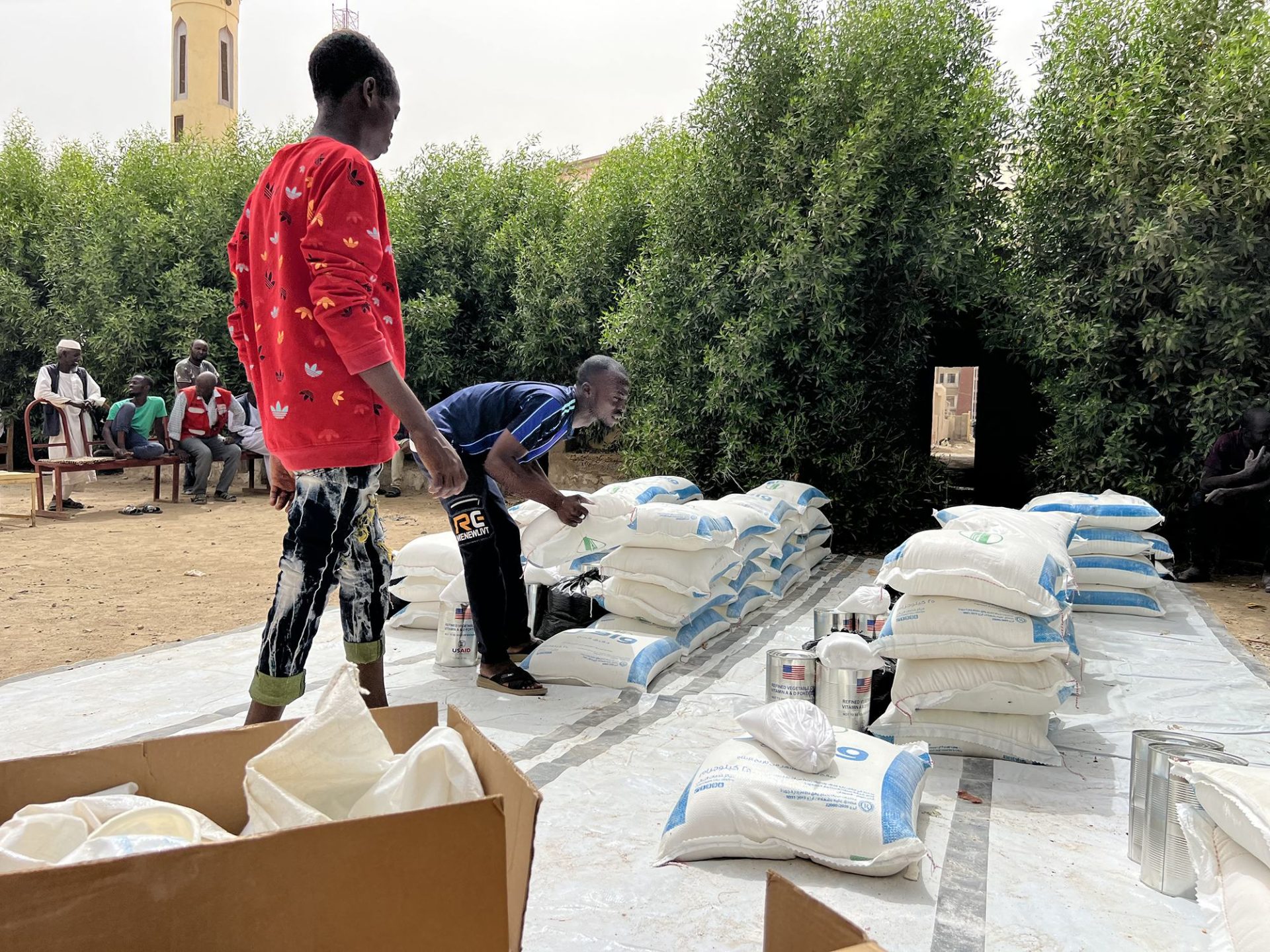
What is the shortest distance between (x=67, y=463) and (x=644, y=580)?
249 inches

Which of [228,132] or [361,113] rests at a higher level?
[228,132]

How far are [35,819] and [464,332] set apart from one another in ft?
32.9

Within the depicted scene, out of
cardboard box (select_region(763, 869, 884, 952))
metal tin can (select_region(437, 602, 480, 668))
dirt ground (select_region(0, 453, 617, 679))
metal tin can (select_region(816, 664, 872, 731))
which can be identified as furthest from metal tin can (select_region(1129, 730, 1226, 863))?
dirt ground (select_region(0, 453, 617, 679))

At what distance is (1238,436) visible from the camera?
550 centimetres

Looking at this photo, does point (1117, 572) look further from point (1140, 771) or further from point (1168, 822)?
point (1168, 822)

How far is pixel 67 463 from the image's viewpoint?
770 cm

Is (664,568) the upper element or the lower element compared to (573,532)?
lower

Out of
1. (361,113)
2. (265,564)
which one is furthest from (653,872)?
(265,564)

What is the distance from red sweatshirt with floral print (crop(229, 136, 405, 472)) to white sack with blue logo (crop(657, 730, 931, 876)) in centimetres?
107

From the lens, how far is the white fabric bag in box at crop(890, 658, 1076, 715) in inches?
103

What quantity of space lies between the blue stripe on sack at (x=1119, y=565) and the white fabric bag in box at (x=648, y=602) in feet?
7.74

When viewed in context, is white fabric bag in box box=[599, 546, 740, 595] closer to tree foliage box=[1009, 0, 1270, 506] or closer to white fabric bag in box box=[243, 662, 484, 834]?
white fabric bag in box box=[243, 662, 484, 834]

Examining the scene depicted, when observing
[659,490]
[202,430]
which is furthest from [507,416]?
[202,430]

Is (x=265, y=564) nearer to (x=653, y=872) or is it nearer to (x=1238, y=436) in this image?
(x=653, y=872)
